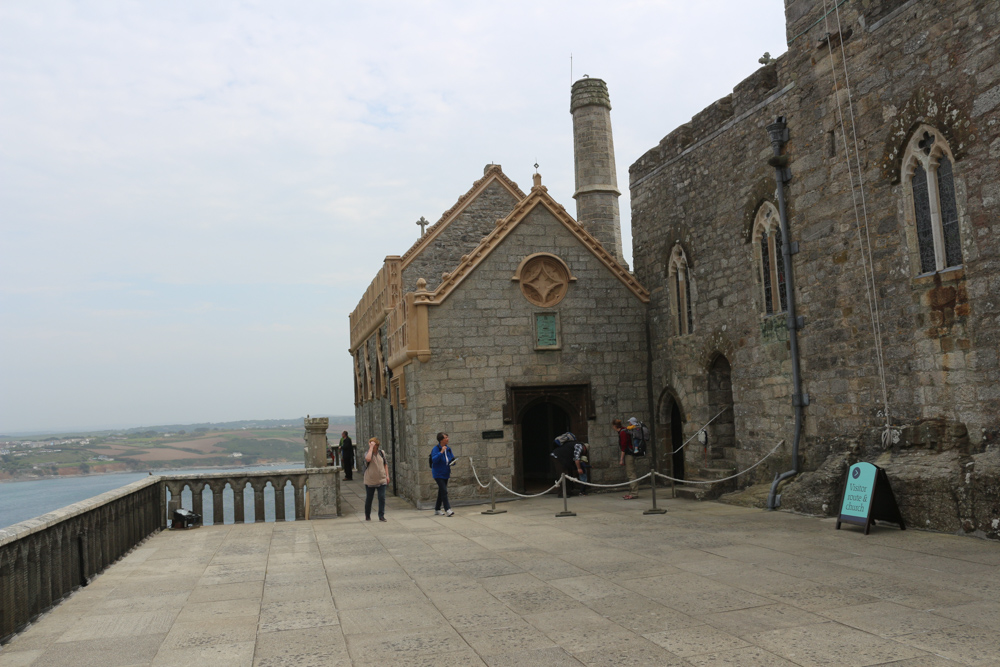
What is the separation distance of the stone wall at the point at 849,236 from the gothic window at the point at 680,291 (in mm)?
231

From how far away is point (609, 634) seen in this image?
575cm

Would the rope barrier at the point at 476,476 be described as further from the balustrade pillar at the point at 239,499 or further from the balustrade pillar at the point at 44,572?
the balustrade pillar at the point at 44,572

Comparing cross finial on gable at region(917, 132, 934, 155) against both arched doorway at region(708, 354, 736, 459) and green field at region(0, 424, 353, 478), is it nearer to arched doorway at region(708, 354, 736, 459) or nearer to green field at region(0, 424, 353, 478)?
arched doorway at region(708, 354, 736, 459)

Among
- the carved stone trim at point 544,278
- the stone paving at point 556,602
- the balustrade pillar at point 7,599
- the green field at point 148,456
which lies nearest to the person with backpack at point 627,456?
the carved stone trim at point 544,278

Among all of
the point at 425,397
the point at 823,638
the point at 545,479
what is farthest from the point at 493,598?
the point at 545,479

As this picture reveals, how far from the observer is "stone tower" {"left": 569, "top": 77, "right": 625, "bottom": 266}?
2714 centimetres

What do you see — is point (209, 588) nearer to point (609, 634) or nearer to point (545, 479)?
point (609, 634)

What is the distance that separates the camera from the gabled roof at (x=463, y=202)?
22.9m

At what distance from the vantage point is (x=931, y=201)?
1023 cm

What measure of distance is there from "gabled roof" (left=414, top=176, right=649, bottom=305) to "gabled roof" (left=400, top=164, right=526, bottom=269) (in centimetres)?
555

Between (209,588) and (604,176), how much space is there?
21.8m

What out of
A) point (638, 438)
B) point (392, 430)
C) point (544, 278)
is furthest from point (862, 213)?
point (392, 430)

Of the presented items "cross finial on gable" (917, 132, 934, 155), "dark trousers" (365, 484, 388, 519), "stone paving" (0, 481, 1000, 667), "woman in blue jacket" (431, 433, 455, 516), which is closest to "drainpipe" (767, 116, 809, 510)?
"stone paving" (0, 481, 1000, 667)

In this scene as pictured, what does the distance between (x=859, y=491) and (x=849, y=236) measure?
3.85m
